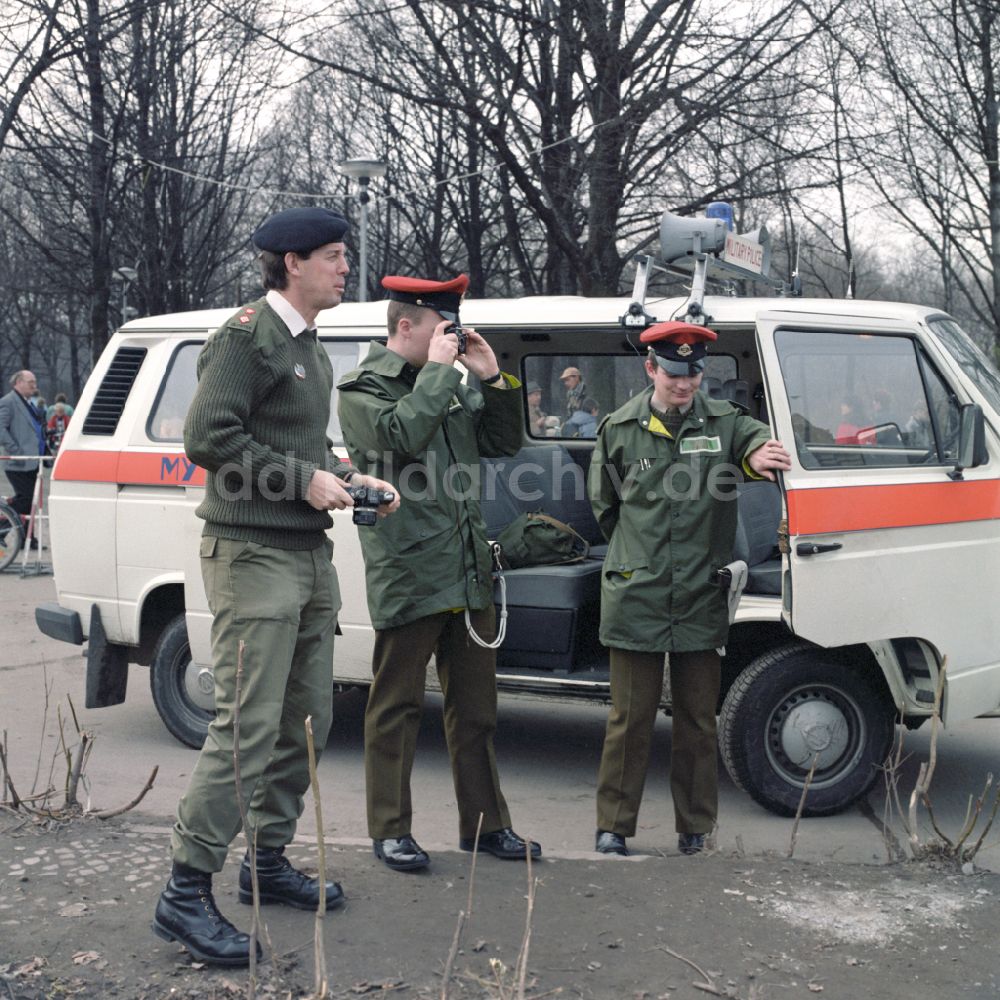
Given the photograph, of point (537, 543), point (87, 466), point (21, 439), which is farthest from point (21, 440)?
point (537, 543)

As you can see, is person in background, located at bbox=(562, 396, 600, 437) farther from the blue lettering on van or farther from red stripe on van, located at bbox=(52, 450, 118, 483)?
red stripe on van, located at bbox=(52, 450, 118, 483)

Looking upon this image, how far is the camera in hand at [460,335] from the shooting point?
13.6 ft

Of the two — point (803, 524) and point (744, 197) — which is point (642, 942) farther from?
point (744, 197)

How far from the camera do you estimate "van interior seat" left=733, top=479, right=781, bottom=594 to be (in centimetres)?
529

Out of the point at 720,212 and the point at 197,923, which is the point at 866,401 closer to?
the point at 720,212

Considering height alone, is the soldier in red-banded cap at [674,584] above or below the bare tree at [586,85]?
below

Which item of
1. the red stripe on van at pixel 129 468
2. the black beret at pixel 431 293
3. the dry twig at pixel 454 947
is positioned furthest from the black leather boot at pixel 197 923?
the red stripe on van at pixel 129 468

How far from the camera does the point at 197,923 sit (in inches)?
132

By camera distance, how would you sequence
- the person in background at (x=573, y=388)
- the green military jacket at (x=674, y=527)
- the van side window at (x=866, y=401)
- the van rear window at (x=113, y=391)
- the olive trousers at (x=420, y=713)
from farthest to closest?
the person in background at (x=573, y=388), the van rear window at (x=113, y=391), the van side window at (x=866, y=401), the green military jacket at (x=674, y=527), the olive trousers at (x=420, y=713)

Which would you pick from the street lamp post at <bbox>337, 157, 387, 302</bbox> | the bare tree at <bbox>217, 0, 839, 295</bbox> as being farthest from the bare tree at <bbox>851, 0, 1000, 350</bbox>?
the street lamp post at <bbox>337, 157, 387, 302</bbox>

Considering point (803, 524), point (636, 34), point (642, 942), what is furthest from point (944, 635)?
point (636, 34)

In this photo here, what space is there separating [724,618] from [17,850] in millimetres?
2479

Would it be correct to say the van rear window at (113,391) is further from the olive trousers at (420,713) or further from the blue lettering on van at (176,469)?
the olive trousers at (420,713)

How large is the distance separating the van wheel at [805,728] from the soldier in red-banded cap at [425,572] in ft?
3.97
